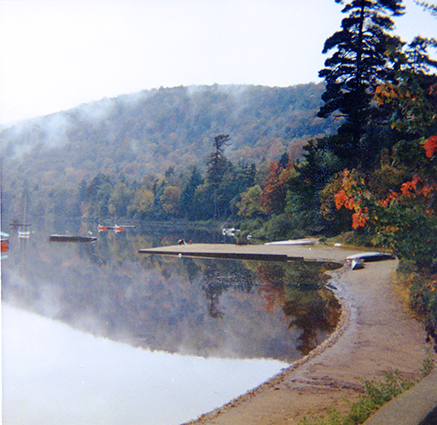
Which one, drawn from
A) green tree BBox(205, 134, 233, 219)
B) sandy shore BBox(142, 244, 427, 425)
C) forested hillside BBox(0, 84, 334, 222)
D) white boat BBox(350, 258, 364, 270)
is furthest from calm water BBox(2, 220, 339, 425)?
green tree BBox(205, 134, 233, 219)

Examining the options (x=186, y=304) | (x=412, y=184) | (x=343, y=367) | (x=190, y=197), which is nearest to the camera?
(x=412, y=184)

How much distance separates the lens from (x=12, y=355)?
674cm

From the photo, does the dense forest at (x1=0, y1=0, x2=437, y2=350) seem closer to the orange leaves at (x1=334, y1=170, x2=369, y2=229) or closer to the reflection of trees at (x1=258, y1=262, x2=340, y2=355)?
the orange leaves at (x1=334, y1=170, x2=369, y2=229)

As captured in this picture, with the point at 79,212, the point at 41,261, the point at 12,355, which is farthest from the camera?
the point at 79,212

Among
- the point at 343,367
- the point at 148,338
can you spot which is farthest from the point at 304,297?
the point at 343,367

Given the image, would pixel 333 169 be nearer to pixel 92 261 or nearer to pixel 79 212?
pixel 92 261

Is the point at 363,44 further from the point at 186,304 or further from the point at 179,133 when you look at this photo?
the point at 179,133

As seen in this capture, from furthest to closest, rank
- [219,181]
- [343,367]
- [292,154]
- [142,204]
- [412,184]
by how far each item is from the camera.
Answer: [142,204] < [219,181] < [292,154] < [343,367] < [412,184]

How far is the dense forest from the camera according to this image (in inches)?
148

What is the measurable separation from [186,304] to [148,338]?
9.41 ft

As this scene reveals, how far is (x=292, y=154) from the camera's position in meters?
43.2

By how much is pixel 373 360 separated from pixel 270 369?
1.36 m

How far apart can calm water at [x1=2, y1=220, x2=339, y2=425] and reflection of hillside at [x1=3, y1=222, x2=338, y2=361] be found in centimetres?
3

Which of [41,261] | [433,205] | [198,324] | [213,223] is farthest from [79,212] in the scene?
[433,205]
